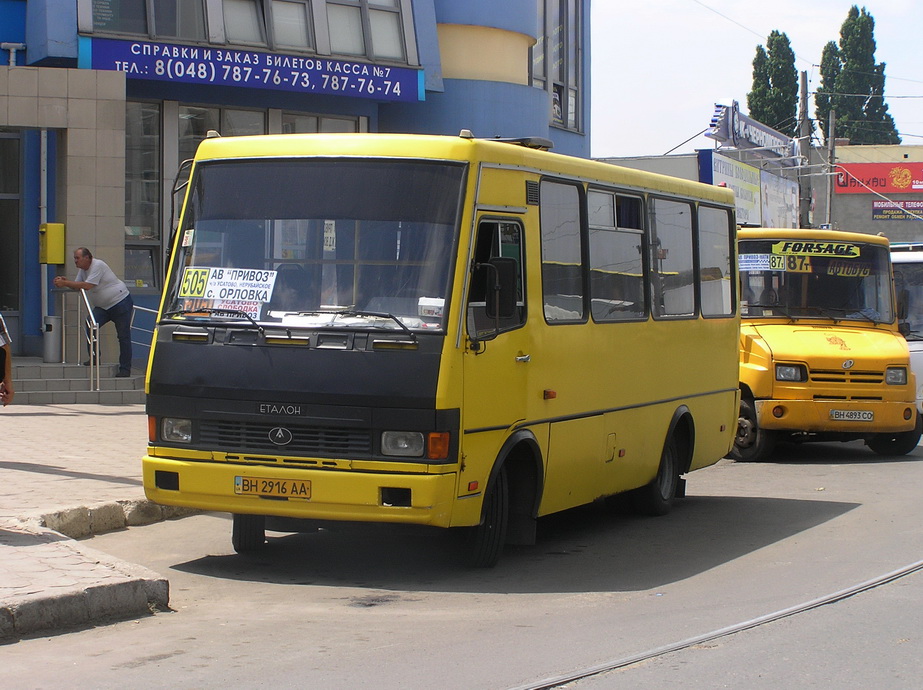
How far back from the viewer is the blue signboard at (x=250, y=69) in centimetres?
1966

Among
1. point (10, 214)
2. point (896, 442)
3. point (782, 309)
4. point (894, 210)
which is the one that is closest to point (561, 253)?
point (782, 309)

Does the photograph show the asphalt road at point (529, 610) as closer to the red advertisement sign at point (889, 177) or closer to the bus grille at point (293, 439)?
the bus grille at point (293, 439)

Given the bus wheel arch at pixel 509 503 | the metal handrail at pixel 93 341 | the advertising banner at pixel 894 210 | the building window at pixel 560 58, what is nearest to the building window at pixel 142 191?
the metal handrail at pixel 93 341

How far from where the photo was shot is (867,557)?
9133mm

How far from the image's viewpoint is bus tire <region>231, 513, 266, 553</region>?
8789 mm

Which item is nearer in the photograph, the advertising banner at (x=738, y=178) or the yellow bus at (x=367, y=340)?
the yellow bus at (x=367, y=340)

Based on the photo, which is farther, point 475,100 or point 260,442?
point 475,100

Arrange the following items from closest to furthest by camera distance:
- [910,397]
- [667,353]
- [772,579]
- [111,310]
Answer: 1. [772,579]
2. [667,353]
3. [910,397]
4. [111,310]

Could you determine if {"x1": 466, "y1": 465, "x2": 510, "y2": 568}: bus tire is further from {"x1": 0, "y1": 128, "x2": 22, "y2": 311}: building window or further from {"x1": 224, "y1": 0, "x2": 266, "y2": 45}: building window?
{"x1": 224, "y1": 0, "x2": 266, "y2": 45}: building window

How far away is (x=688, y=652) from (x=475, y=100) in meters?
18.8

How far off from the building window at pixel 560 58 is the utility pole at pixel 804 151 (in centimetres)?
1462

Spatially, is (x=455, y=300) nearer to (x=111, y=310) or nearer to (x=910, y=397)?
(x=910, y=397)

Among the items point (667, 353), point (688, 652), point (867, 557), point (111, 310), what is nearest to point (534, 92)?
point (111, 310)

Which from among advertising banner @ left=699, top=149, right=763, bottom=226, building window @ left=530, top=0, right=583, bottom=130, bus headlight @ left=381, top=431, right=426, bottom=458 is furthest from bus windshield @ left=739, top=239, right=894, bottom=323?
advertising banner @ left=699, top=149, right=763, bottom=226
